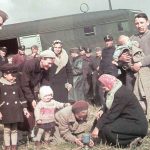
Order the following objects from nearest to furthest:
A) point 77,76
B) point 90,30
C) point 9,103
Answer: point 9,103, point 77,76, point 90,30

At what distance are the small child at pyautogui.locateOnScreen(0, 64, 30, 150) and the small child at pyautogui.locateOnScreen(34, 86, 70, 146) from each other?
325mm

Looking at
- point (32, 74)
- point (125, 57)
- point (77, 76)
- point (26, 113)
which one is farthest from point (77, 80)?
point (125, 57)

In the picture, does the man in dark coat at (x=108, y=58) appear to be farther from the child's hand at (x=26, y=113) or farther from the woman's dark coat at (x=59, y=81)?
the child's hand at (x=26, y=113)

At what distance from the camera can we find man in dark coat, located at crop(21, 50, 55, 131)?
22.6ft

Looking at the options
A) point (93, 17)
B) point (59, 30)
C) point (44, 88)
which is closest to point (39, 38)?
point (59, 30)

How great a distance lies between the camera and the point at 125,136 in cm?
635

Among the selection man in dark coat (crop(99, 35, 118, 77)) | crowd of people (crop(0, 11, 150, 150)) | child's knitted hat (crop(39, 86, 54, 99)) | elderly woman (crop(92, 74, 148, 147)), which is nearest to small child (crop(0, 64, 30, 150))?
crowd of people (crop(0, 11, 150, 150))

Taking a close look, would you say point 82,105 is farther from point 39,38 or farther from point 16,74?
point 39,38

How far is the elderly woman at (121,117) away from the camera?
6.24 metres

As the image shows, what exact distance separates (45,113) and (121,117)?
120cm

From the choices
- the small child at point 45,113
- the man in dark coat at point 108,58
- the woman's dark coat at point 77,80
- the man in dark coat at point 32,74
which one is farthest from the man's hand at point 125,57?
the woman's dark coat at point 77,80

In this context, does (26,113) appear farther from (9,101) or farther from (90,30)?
(90,30)

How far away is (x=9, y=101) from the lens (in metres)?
6.49

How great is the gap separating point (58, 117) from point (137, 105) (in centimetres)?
125
